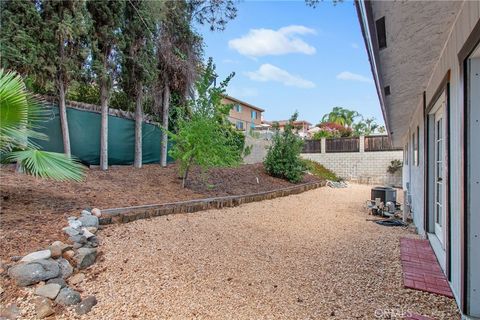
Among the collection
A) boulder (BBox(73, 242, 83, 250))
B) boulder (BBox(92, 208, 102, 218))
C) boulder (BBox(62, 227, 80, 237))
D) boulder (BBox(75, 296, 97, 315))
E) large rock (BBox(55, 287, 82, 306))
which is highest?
boulder (BBox(92, 208, 102, 218))

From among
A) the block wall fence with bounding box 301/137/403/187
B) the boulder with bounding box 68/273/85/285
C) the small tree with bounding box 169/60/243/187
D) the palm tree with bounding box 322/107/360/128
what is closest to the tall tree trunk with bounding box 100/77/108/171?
the small tree with bounding box 169/60/243/187

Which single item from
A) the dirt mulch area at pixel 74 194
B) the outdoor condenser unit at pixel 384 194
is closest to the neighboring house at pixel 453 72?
the dirt mulch area at pixel 74 194

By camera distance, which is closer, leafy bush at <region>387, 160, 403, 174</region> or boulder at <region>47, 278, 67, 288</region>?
boulder at <region>47, 278, 67, 288</region>

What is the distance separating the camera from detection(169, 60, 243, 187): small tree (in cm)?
618

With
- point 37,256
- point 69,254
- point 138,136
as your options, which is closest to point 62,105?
point 138,136

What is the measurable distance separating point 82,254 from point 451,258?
3.55 m

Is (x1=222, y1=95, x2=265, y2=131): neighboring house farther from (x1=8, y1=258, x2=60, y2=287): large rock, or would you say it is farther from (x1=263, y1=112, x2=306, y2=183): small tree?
(x1=8, y1=258, x2=60, y2=287): large rock

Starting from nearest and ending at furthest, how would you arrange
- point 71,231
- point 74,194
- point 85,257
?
point 85,257 → point 71,231 → point 74,194

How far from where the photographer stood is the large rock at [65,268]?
266cm

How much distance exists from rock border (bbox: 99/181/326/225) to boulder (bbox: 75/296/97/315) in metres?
1.72

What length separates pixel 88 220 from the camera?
3682mm

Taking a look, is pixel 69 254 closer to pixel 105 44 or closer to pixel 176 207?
pixel 176 207

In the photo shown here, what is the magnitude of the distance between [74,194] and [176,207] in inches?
65.6

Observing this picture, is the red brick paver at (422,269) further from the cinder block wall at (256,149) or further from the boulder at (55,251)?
the cinder block wall at (256,149)
